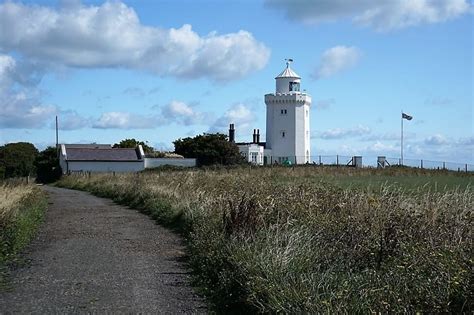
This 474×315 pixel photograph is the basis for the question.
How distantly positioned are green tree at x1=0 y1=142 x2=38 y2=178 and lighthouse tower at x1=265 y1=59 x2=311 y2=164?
34027mm

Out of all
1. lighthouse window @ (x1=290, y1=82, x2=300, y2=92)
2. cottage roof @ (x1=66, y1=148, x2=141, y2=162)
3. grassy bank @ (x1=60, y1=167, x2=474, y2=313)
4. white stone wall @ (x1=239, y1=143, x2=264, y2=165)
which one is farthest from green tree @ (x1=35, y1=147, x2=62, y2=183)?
grassy bank @ (x1=60, y1=167, x2=474, y2=313)

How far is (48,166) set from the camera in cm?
8775

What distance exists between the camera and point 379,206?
10.4 m

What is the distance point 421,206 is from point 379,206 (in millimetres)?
662

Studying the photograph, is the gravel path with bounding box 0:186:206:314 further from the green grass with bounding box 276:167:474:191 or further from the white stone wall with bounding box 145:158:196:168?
the white stone wall with bounding box 145:158:196:168

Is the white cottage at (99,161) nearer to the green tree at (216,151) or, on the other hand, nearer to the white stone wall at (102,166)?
the white stone wall at (102,166)

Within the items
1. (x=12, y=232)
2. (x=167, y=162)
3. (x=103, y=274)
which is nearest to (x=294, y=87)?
(x=167, y=162)

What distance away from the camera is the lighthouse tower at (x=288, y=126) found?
9200 centimetres

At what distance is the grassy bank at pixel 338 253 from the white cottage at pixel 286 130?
77.3 meters

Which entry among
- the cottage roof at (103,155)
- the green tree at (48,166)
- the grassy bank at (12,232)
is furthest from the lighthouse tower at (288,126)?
the grassy bank at (12,232)

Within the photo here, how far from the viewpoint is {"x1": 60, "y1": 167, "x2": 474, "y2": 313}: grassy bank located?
6.38 m

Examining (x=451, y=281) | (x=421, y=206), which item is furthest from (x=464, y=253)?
(x=421, y=206)

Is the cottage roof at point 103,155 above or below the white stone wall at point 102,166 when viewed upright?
above

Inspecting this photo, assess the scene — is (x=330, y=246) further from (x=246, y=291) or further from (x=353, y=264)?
(x=246, y=291)
